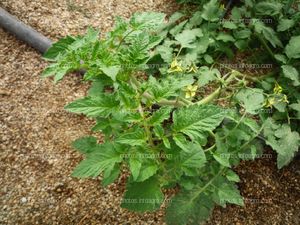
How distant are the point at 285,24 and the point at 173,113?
56.0 inches

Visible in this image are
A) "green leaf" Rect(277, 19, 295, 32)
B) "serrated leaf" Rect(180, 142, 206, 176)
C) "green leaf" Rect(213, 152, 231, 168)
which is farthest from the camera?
"green leaf" Rect(277, 19, 295, 32)

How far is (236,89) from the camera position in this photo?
239 centimetres

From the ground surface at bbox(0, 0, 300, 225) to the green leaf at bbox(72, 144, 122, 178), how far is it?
679 mm

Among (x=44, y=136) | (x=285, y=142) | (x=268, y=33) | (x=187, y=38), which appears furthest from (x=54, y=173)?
(x=268, y=33)

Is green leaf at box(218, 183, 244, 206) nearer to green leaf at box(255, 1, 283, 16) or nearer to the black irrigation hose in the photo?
green leaf at box(255, 1, 283, 16)

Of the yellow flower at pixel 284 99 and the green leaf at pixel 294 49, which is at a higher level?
the green leaf at pixel 294 49

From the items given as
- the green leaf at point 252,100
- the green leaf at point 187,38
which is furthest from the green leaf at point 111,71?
the green leaf at point 187,38

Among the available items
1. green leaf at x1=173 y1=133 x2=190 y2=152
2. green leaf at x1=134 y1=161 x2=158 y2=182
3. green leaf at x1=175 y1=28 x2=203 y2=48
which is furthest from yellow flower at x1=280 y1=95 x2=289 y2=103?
green leaf at x1=134 y1=161 x2=158 y2=182

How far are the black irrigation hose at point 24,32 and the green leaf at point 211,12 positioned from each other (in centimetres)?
114

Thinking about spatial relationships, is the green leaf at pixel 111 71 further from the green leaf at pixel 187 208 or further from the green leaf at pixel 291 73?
the green leaf at pixel 291 73

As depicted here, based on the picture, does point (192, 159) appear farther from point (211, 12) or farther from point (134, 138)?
point (211, 12)

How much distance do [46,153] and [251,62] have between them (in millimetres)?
1594

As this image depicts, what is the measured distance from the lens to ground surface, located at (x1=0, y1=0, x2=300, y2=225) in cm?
217

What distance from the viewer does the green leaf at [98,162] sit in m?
1.56
